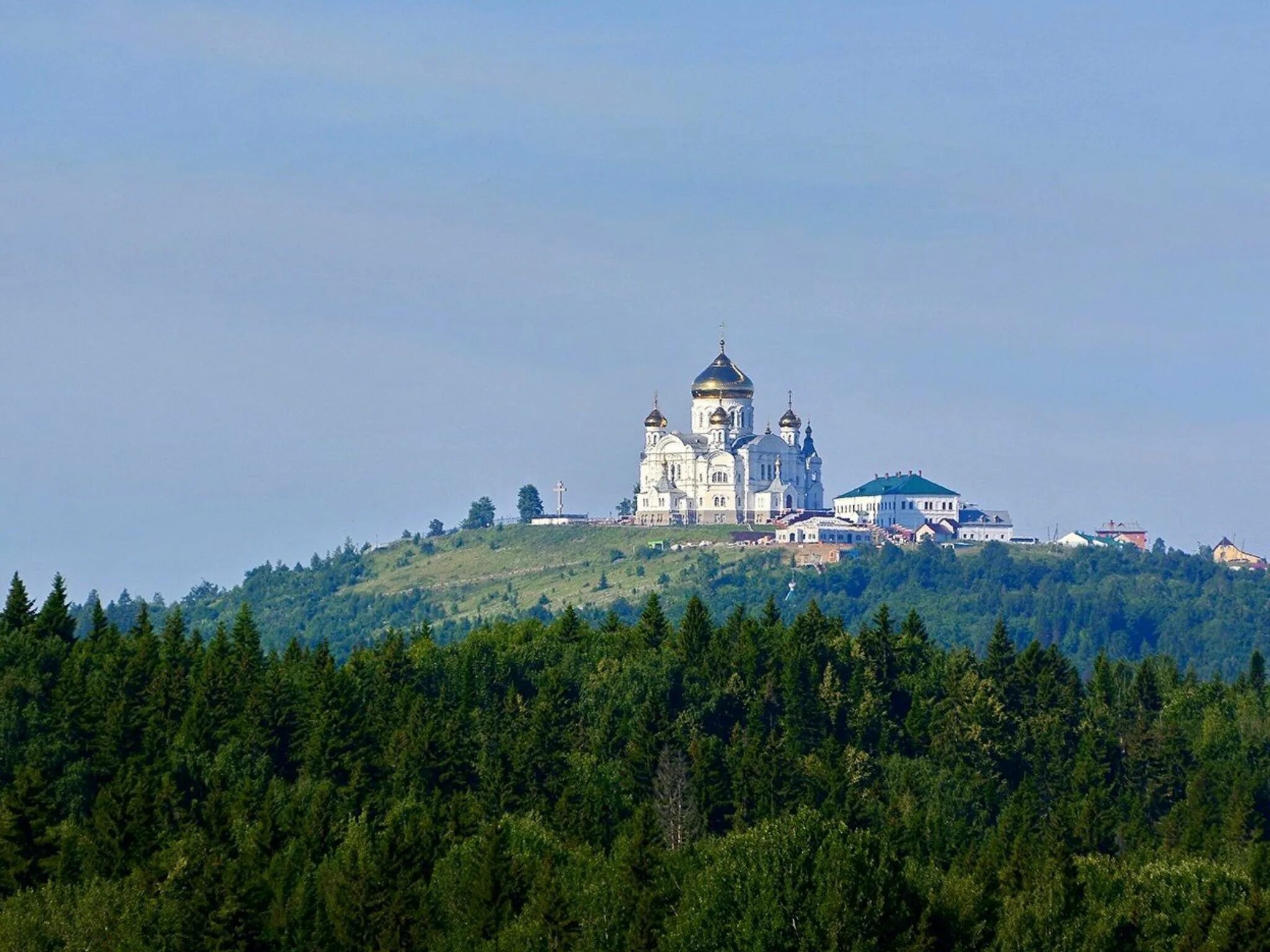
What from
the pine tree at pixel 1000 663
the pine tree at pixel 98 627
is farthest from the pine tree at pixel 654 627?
the pine tree at pixel 98 627

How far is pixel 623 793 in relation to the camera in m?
108

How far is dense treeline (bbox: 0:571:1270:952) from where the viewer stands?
79812 mm

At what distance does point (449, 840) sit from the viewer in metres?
90.9

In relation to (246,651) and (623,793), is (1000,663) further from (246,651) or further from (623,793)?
(246,651)

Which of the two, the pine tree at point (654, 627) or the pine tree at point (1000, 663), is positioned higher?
the pine tree at point (654, 627)

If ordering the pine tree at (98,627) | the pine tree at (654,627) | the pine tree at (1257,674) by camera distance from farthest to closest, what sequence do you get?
the pine tree at (1257,674)
the pine tree at (654,627)
the pine tree at (98,627)

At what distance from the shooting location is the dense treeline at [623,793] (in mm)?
79812

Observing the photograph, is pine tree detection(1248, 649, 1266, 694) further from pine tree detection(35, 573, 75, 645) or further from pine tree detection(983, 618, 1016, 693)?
pine tree detection(35, 573, 75, 645)

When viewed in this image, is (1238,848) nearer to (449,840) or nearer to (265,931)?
(449,840)

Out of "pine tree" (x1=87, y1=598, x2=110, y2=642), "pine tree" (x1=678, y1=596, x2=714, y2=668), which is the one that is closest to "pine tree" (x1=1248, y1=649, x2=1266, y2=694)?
"pine tree" (x1=678, y1=596, x2=714, y2=668)

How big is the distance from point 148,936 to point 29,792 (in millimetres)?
14080

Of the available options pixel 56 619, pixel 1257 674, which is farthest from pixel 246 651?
pixel 1257 674

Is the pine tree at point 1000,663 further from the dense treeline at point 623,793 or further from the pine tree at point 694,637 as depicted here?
the pine tree at point 694,637

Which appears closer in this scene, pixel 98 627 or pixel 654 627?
pixel 98 627
